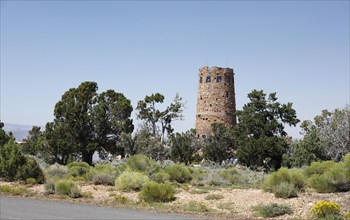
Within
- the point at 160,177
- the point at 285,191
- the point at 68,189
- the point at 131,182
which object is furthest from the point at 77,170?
the point at 285,191

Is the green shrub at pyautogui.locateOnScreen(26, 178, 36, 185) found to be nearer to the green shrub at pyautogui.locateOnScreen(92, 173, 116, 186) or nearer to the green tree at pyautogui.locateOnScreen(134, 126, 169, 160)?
the green shrub at pyautogui.locateOnScreen(92, 173, 116, 186)

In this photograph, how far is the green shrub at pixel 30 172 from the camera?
2648 cm

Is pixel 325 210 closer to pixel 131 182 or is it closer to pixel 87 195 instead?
pixel 87 195

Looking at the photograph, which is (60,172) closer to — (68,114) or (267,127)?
(68,114)

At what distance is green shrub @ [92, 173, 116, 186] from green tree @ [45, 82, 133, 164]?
21.2 meters

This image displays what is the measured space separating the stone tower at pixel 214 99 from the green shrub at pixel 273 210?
51.0m

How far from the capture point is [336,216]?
14.6 metres

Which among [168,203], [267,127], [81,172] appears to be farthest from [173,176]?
[267,127]

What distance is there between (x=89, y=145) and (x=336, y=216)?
3523 cm

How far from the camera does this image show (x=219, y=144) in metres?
56.2

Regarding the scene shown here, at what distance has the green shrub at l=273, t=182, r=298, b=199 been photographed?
18797 mm

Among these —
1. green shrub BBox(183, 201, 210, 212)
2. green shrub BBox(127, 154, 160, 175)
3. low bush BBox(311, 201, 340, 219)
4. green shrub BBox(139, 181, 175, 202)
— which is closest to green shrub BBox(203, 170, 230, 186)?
green shrub BBox(127, 154, 160, 175)

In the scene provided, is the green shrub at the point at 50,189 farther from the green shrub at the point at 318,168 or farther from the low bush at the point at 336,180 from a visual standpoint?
the green shrub at the point at 318,168

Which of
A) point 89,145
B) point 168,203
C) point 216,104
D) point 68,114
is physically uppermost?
point 216,104
